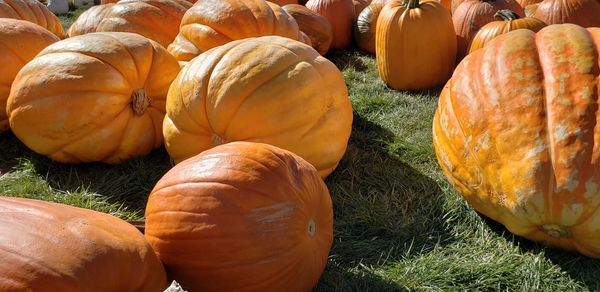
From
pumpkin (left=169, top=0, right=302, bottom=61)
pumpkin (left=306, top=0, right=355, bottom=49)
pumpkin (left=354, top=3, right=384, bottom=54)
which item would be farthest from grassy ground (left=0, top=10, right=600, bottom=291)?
pumpkin (left=306, top=0, right=355, bottom=49)

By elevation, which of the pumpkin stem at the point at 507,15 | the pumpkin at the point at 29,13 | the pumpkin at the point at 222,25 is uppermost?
the pumpkin at the point at 222,25

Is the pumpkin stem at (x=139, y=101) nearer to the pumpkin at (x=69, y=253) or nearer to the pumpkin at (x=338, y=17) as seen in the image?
the pumpkin at (x=69, y=253)

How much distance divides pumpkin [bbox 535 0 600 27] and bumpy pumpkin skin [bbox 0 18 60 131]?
3885 millimetres

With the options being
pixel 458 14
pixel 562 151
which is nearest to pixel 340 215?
pixel 562 151

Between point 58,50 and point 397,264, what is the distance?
6.98 ft

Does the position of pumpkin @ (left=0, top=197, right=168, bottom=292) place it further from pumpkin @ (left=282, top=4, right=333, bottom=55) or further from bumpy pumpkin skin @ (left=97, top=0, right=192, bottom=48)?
pumpkin @ (left=282, top=4, right=333, bottom=55)

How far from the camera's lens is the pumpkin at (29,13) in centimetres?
487

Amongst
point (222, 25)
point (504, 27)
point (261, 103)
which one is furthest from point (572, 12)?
point (261, 103)

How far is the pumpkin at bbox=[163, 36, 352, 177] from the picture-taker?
2670 mm

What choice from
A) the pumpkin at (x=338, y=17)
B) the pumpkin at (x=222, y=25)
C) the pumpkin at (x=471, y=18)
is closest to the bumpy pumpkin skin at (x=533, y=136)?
the pumpkin at (x=222, y=25)

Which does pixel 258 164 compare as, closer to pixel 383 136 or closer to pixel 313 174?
→ pixel 313 174

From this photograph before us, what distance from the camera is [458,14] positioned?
480cm

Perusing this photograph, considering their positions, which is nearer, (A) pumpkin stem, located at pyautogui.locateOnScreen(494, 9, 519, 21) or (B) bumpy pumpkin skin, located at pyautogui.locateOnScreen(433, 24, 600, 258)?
(B) bumpy pumpkin skin, located at pyautogui.locateOnScreen(433, 24, 600, 258)

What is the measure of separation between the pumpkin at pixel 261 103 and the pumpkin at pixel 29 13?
279 centimetres
